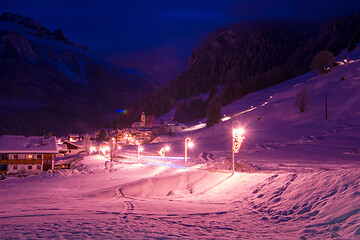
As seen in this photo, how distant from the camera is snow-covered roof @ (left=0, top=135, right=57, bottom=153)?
142ft

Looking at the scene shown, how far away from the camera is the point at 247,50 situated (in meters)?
185

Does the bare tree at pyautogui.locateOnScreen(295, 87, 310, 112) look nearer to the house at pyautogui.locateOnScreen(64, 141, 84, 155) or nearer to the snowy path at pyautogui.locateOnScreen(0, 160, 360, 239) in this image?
the snowy path at pyautogui.locateOnScreen(0, 160, 360, 239)

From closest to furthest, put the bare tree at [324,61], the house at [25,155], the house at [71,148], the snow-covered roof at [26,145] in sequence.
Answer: the house at [25,155], the snow-covered roof at [26,145], the house at [71,148], the bare tree at [324,61]

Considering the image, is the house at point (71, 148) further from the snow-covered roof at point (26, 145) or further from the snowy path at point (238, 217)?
the snowy path at point (238, 217)

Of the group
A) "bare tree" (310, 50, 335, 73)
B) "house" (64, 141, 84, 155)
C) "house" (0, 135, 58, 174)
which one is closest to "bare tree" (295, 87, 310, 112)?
"bare tree" (310, 50, 335, 73)

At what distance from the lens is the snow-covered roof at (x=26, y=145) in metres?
43.1

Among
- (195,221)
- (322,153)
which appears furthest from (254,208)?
(322,153)

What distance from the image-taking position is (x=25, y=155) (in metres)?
43.9

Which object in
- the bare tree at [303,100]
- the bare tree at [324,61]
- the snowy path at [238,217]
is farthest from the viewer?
the bare tree at [324,61]

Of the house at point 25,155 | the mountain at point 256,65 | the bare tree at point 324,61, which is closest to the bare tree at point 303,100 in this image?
the bare tree at point 324,61

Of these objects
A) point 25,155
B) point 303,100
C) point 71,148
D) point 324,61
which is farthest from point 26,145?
point 324,61

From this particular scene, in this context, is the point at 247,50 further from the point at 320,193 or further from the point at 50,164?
the point at 320,193

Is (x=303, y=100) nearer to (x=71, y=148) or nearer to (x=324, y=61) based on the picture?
(x=324, y=61)

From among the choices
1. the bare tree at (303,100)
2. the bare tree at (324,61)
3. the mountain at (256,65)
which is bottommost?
the bare tree at (303,100)
